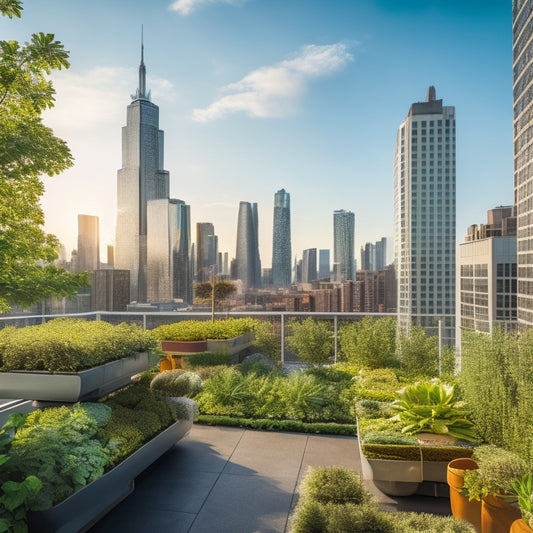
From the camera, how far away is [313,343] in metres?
7.04

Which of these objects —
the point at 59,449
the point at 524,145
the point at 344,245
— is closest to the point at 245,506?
the point at 59,449

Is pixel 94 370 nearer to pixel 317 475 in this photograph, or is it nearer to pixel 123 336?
pixel 123 336

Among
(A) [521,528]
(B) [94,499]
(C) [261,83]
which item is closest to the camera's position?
(A) [521,528]

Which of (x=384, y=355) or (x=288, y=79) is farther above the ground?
(x=288, y=79)

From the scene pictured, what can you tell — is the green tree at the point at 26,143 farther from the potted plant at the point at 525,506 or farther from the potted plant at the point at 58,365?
the potted plant at the point at 525,506

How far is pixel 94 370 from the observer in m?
3.20

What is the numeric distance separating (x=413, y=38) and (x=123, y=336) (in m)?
11.4

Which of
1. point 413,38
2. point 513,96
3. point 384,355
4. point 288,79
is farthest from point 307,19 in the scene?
point 513,96

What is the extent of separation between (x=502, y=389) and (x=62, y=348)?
10.1 feet

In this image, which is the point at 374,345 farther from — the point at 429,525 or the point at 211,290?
the point at 429,525

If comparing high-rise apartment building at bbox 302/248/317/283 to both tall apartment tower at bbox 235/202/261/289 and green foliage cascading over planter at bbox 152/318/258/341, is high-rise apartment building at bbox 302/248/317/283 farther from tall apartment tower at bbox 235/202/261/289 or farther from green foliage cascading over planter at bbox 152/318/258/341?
green foliage cascading over planter at bbox 152/318/258/341

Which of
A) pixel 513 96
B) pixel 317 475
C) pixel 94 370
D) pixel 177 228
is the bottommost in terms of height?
pixel 317 475

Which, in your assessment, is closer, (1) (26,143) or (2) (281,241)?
(1) (26,143)

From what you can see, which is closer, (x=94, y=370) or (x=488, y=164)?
(x=94, y=370)
